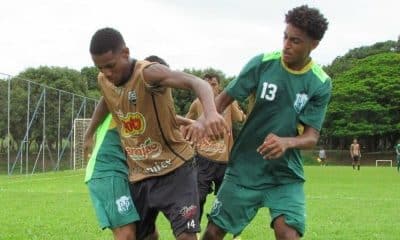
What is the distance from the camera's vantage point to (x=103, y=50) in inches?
214

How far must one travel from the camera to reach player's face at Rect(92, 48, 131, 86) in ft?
18.0

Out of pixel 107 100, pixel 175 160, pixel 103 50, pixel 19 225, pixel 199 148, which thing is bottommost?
pixel 19 225

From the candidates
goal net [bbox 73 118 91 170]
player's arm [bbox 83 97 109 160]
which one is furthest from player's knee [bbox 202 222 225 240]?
goal net [bbox 73 118 91 170]

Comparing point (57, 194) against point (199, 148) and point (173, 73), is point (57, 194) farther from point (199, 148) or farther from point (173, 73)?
point (173, 73)

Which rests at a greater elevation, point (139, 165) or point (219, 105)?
point (219, 105)

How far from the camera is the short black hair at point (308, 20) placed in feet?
18.6

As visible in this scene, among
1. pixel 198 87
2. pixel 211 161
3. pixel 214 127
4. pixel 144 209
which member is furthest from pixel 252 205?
pixel 211 161

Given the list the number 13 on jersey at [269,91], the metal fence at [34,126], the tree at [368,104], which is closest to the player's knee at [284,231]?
the number 13 on jersey at [269,91]

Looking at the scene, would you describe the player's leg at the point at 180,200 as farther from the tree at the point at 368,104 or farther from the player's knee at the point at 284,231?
the tree at the point at 368,104

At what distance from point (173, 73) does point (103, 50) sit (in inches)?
22.7

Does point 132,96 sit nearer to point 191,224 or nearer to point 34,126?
point 191,224

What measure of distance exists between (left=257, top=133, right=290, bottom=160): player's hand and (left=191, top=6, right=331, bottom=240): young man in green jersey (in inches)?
11.6

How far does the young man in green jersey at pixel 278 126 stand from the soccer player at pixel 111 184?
0.74m

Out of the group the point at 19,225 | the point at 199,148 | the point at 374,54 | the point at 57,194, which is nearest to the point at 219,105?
the point at 199,148
